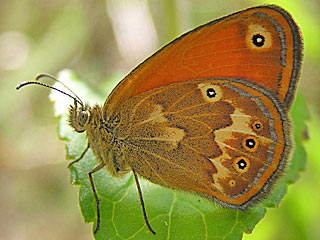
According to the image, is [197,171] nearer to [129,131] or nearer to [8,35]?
[129,131]

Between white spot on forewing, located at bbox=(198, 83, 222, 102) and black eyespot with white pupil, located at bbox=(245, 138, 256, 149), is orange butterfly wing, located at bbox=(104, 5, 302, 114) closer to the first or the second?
white spot on forewing, located at bbox=(198, 83, 222, 102)

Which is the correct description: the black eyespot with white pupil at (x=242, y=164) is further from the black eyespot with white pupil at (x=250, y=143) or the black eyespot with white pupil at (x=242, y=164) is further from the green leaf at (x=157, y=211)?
the green leaf at (x=157, y=211)

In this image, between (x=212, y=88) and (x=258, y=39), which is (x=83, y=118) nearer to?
(x=212, y=88)

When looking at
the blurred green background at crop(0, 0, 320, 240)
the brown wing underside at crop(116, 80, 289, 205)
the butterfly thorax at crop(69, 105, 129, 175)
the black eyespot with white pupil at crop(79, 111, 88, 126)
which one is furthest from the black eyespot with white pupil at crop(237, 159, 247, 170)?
the blurred green background at crop(0, 0, 320, 240)

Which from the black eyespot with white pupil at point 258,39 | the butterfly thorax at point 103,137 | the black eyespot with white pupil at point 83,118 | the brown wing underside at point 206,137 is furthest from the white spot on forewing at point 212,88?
the black eyespot with white pupil at point 83,118

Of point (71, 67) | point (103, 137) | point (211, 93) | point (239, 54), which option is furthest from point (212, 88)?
point (71, 67)

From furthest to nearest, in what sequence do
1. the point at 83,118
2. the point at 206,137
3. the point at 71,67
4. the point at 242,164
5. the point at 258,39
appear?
1. the point at 71,67
2. the point at 83,118
3. the point at 206,137
4. the point at 242,164
5. the point at 258,39
